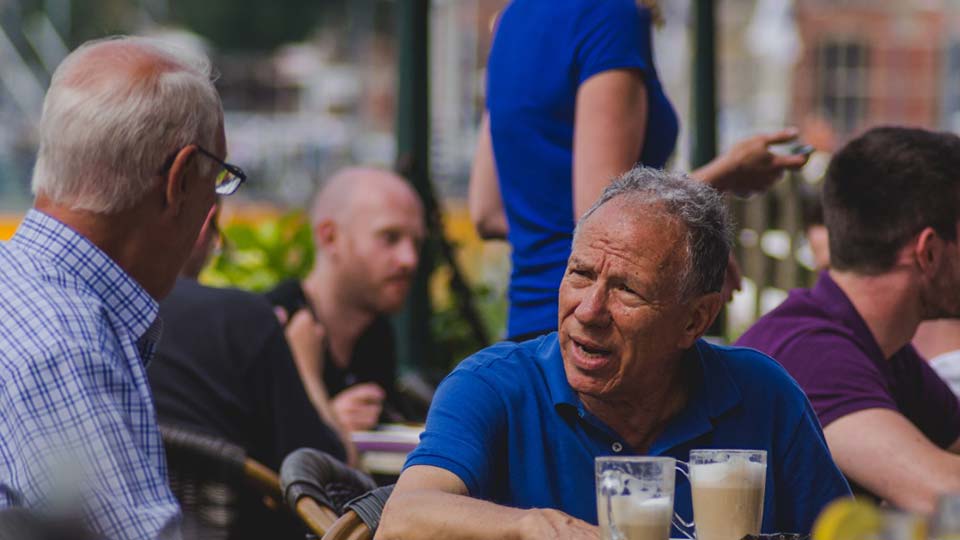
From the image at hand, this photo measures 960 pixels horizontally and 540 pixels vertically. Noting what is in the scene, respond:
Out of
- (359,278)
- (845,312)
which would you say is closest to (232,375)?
(845,312)

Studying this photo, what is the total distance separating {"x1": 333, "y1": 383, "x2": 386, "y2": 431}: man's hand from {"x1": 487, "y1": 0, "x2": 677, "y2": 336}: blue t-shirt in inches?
37.5

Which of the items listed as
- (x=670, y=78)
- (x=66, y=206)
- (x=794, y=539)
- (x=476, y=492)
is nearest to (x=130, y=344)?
(x=66, y=206)

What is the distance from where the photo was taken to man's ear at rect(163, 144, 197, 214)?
232 centimetres

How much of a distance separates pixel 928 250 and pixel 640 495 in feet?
4.92

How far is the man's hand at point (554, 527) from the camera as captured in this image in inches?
82.0

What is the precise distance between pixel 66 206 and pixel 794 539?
116 centimetres

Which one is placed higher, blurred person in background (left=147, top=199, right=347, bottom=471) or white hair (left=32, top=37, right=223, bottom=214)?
white hair (left=32, top=37, right=223, bottom=214)

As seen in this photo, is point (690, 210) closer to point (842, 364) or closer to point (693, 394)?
point (693, 394)

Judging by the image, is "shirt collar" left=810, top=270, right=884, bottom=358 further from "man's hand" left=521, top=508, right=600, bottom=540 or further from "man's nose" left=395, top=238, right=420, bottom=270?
"man's nose" left=395, top=238, right=420, bottom=270

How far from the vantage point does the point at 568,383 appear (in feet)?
7.99


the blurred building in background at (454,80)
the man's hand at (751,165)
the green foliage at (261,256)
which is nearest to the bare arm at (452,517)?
the man's hand at (751,165)

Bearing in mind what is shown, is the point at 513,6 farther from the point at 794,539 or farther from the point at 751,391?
the point at 794,539

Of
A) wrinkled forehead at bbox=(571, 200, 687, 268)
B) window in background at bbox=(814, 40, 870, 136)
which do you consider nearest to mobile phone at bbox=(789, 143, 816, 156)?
wrinkled forehead at bbox=(571, 200, 687, 268)

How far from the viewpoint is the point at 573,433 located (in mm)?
A: 2424
